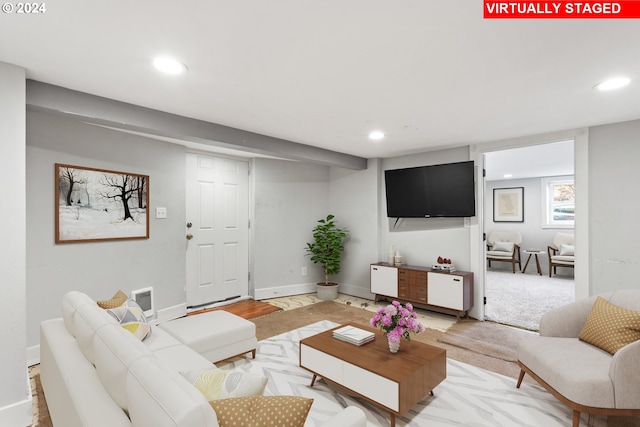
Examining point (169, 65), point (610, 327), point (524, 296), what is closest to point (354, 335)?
point (610, 327)

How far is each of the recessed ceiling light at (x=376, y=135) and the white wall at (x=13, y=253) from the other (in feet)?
9.54

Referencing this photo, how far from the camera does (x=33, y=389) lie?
7.89ft

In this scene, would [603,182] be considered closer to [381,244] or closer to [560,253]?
[381,244]

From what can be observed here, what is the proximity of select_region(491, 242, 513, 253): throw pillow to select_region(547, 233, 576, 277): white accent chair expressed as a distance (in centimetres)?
71

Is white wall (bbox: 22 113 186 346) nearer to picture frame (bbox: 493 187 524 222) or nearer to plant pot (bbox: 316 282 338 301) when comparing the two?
plant pot (bbox: 316 282 338 301)

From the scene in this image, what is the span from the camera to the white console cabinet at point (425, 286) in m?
3.91

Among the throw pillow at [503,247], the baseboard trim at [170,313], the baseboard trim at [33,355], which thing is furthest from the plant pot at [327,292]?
the throw pillow at [503,247]

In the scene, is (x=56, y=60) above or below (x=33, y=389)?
above

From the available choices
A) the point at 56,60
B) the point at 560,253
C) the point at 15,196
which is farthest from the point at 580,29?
the point at 560,253

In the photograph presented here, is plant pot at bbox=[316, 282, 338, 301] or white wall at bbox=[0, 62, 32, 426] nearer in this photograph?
white wall at bbox=[0, 62, 32, 426]

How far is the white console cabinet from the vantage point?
3.91 meters

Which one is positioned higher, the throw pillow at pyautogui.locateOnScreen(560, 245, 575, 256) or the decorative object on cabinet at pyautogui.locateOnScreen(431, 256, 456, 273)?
the decorative object on cabinet at pyautogui.locateOnScreen(431, 256, 456, 273)

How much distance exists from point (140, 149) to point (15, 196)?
5.85 ft

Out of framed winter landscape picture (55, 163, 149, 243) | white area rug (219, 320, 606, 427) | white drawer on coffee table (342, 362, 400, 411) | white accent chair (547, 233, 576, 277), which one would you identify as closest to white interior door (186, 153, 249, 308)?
framed winter landscape picture (55, 163, 149, 243)
